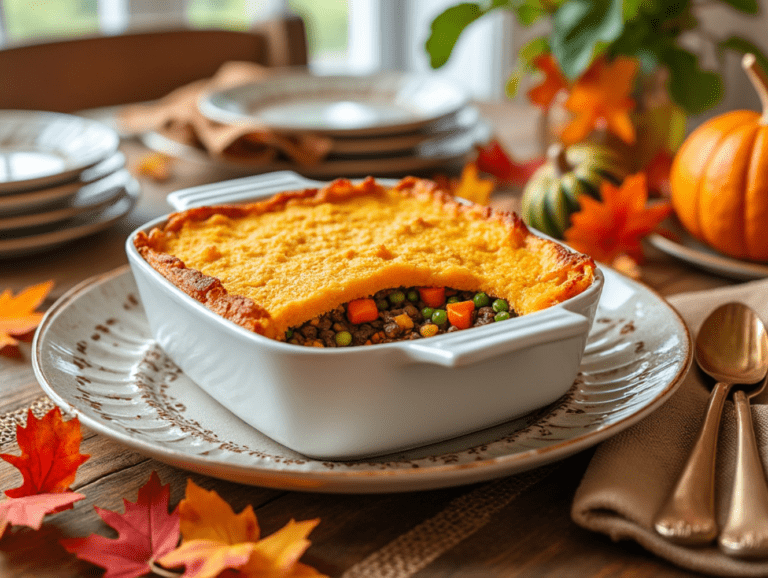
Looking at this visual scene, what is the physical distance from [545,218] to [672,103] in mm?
498

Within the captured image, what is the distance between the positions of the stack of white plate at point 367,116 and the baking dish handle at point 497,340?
1.19m

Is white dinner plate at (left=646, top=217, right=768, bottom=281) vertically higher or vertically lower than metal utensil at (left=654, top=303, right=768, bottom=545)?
lower

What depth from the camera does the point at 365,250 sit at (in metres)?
1.22

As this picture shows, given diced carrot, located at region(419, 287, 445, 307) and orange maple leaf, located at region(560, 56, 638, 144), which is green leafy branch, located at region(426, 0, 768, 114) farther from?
diced carrot, located at region(419, 287, 445, 307)

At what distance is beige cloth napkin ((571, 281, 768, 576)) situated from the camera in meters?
0.81

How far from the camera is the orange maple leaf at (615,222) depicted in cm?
162

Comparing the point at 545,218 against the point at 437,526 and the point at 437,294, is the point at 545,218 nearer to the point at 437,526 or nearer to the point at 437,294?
the point at 437,294

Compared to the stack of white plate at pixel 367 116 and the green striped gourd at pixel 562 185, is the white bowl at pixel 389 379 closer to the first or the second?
the green striped gourd at pixel 562 185

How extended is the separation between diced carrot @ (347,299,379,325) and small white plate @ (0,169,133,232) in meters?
0.92

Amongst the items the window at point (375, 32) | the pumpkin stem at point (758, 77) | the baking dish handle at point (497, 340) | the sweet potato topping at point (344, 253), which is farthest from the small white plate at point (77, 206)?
the window at point (375, 32)

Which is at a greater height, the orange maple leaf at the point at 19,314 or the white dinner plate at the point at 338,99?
the white dinner plate at the point at 338,99

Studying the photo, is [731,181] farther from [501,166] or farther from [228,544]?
[228,544]

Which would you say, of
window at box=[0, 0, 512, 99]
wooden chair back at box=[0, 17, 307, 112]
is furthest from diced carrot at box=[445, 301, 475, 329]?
window at box=[0, 0, 512, 99]

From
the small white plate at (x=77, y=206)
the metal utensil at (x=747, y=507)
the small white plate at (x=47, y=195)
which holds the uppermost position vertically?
the small white plate at (x=47, y=195)
